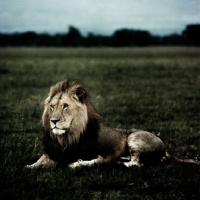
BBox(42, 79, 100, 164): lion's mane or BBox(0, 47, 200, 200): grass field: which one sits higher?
BBox(42, 79, 100, 164): lion's mane

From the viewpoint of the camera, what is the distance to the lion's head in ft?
18.7

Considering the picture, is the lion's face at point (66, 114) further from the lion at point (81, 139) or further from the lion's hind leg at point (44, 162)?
the lion's hind leg at point (44, 162)

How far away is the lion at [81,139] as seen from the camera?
5810 mm

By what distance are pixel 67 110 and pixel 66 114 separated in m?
0.06

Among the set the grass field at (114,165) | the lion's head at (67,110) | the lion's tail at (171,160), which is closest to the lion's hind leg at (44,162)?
the grass field at (114,165)

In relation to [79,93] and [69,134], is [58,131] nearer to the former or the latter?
[69,134]

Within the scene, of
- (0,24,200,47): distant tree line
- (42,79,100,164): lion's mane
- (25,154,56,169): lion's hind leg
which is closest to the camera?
(42,79,100,164): lion's mane

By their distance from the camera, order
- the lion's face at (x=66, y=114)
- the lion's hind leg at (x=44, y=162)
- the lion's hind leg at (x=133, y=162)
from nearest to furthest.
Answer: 1. the lion's face at (x=66, y=114)
2. the lion's hind leg at (x=44, y=162)
3. the lion's hind leg at (x=133, y=162)

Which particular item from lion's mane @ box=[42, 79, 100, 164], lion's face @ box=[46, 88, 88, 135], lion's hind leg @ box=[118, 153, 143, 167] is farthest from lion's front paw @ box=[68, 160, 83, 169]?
lion's hind leg @ box=[118, 153, 143, 167]

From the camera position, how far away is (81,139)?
6.01m

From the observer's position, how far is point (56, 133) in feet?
18.8

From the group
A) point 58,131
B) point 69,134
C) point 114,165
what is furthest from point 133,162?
point 58,131

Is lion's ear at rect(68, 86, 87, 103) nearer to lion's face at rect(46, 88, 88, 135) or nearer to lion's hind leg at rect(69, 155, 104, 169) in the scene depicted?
lion's face at rect(46, 88, 88, 135)

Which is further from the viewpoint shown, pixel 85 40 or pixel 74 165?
pixel 85 40
